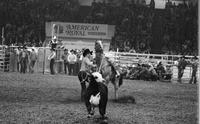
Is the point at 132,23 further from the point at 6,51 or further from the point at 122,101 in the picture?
the point at 122,101

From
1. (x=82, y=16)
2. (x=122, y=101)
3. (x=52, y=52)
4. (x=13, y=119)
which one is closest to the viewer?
(x=13, y=119)

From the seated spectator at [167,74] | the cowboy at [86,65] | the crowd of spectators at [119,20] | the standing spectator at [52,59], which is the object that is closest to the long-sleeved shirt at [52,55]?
the standing spectator at [52,59]

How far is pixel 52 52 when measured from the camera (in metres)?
27.6

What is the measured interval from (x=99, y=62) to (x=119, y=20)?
2953 cm

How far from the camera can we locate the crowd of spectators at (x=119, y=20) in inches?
1373

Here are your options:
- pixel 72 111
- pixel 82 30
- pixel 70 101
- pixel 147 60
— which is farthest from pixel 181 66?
pixel 72 111

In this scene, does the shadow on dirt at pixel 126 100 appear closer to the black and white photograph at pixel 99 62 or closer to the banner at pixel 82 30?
the black and white photograph at pixel 99 62

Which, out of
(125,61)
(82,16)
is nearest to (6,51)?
(125,61)

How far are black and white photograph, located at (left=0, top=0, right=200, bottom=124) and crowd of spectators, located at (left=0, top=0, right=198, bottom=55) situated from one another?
9 cm

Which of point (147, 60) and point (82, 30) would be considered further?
point (82, 30)

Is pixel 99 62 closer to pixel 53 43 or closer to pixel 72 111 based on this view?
pixel 72 111

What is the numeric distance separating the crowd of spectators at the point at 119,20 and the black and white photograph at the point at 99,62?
9cm

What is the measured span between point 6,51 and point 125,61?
8177mm

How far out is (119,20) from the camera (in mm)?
38594
